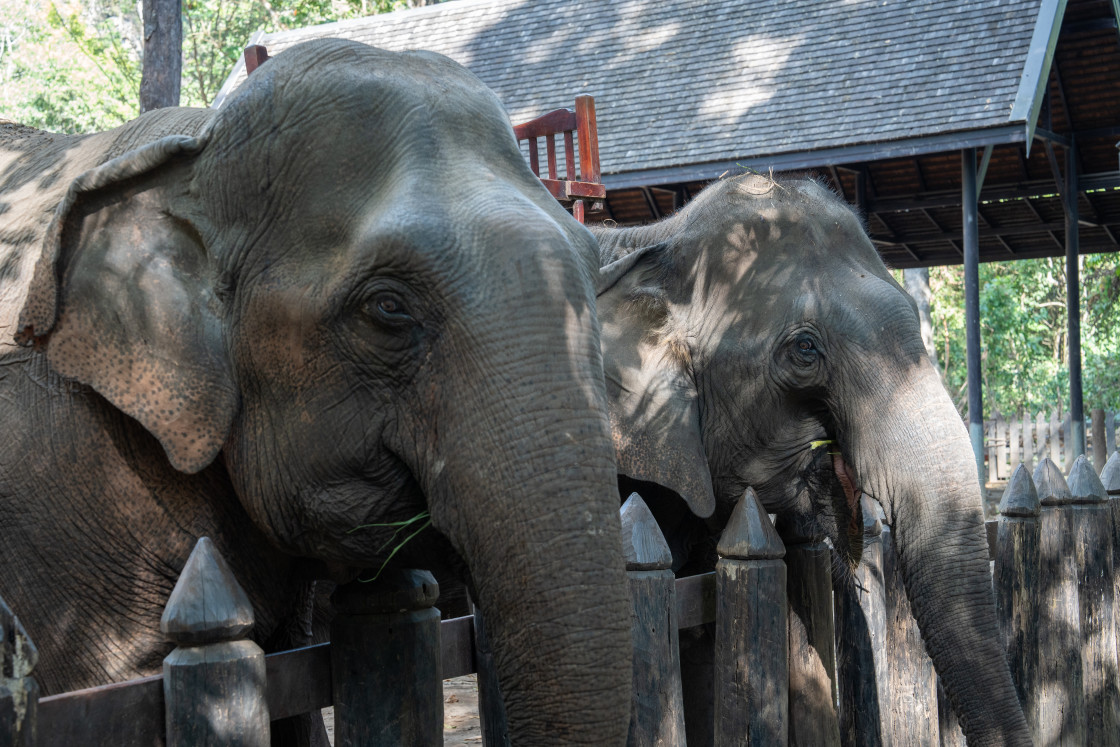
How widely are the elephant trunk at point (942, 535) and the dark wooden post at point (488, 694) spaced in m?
1.31

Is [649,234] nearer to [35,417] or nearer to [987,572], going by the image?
[987,572]

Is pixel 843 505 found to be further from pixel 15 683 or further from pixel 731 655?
pixel 15 683

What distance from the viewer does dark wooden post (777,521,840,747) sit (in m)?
3.34

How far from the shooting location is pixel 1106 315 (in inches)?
1118

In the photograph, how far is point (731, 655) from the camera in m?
2.97

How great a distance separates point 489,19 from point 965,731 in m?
17.5

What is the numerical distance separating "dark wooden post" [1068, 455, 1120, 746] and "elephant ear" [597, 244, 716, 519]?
177 centimetres

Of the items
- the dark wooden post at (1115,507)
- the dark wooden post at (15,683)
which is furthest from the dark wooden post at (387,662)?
the dark wooden post at (1115,507)

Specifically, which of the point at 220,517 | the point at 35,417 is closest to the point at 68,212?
the point at 35,417

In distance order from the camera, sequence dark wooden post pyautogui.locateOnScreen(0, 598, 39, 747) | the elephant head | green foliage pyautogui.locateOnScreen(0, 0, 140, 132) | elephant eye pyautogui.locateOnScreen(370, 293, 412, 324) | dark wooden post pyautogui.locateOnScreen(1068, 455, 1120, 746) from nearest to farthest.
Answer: dark wooden post pyautogui.locateOnScreen(0, 598, 39, 747) → elephant eye pyautogui.locateOnScreen(370, 293, 412, 324) → the elephant head → dark wooden post pyautogui.locateOnScreen(1068, 455, 1120, 746) → green foliage pyautogui.locateOnScreen(0, 0, 140, 132)

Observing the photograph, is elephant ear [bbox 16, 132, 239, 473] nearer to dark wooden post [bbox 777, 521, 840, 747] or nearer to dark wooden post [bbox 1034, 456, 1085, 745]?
dark wooden post [bbox 777, 521, 840, 747]

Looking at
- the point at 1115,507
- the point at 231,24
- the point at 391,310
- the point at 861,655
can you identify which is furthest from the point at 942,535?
the point at 231,24

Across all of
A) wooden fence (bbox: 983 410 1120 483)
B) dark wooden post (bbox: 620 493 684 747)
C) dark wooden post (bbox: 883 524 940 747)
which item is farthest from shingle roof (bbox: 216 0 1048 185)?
dark wooden post (bbox: 620 493 684 747)

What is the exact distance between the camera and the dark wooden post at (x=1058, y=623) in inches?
170
